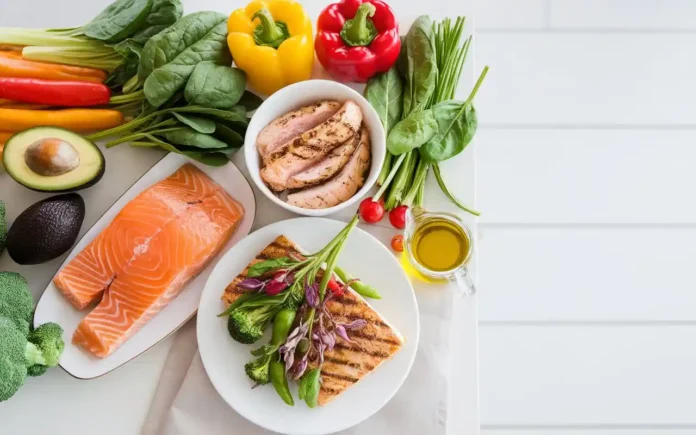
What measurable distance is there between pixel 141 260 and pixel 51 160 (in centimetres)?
32

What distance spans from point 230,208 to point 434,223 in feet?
1.65

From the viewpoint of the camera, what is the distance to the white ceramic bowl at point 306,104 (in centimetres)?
160

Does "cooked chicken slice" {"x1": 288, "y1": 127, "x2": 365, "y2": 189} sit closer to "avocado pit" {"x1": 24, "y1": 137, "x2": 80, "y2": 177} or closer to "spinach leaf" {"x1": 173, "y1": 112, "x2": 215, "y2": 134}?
"spinach leaf" {"x1": 173, "y1": 112, "x2": 215, "y2": 134}

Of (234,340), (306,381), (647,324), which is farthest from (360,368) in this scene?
(647,324)

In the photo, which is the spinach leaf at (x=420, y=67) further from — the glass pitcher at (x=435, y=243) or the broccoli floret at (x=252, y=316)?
the broccoli floret at (x=252, y=316)

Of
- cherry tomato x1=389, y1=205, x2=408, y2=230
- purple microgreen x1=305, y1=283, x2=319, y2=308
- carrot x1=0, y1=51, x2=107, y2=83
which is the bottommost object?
purple microgreen x1=305, y1=283, x2=319, y2=308

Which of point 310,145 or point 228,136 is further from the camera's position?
point 228,136

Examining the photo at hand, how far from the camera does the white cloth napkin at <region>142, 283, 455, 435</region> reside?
5.46ft

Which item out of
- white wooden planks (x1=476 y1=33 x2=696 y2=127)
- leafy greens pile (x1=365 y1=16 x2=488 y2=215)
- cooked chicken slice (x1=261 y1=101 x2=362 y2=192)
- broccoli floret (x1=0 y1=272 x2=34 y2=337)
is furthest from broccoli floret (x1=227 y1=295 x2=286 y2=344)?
white wooden planks (x1=476 y1=33 x2=696 y2=127)

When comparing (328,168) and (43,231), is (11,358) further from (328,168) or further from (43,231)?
(328,168)

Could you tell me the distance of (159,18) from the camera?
5.91 ft

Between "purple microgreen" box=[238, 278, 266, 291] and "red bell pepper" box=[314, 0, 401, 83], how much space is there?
57 centimetres

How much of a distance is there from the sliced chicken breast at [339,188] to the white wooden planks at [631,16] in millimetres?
1012

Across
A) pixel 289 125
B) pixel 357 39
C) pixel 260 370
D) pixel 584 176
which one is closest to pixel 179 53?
pixel 289 125
